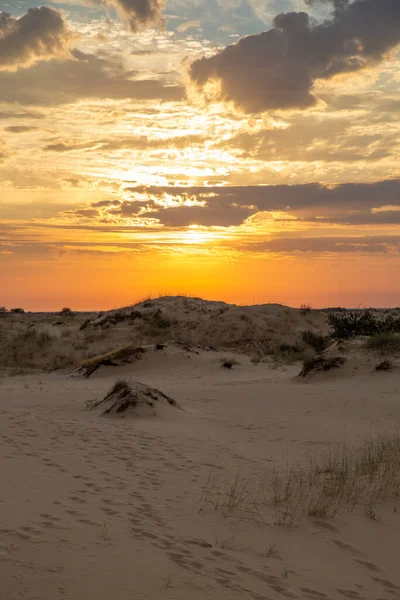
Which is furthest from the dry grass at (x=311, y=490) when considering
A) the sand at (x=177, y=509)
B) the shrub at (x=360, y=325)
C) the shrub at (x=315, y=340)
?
the shrub at (x=315, y=340)

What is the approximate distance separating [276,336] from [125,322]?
750 cm

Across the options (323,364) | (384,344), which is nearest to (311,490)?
(323,364)

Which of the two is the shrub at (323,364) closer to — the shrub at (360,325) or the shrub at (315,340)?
the shrub at (360,325)

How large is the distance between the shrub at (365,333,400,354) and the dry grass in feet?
28.5

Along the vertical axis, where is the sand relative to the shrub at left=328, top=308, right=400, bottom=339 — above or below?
below

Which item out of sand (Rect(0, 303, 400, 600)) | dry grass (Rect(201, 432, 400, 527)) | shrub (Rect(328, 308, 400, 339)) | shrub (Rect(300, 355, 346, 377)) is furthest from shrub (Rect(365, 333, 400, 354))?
dry grass (Rect(201, 432, 400, 527))

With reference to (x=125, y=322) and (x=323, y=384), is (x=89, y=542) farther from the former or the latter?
(x=125, y=322)

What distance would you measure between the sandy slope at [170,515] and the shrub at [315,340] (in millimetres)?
14368

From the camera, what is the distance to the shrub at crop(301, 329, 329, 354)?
28.2 m

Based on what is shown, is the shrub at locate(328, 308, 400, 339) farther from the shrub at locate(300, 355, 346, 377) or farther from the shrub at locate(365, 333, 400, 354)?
the shrub at locate(300, 355, 346, 377)

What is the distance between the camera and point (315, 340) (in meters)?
28.7

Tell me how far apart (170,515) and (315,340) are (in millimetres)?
23180

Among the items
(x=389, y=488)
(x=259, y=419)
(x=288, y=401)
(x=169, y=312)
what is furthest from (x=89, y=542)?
(x=169, y=312)

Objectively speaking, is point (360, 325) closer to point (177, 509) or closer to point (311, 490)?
point (311, 490)
